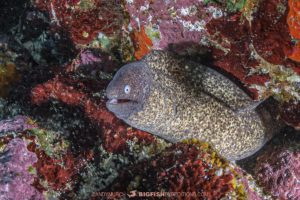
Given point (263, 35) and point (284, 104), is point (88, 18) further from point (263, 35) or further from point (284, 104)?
point (284, 104)

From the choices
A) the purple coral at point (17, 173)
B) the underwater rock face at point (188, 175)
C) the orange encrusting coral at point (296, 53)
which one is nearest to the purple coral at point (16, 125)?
the purple coral at point (17, 173)

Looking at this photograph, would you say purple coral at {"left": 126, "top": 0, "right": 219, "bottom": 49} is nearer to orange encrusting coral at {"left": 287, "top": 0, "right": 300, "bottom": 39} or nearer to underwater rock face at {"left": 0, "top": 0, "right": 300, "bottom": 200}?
underwater rock face at {"left": 0, "top": 0, "right": 300, "bottom": 200}

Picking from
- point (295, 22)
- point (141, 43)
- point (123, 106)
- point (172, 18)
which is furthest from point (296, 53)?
point (141, 43)

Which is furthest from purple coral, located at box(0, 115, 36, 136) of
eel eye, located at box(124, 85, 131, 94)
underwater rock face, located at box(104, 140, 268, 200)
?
underwater rock face, located at box(104, 140, 268, 200)

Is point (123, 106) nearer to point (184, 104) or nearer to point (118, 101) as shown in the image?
point (118, 101)

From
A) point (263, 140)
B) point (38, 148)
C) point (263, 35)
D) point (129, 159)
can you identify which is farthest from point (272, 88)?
point (38, 148)
